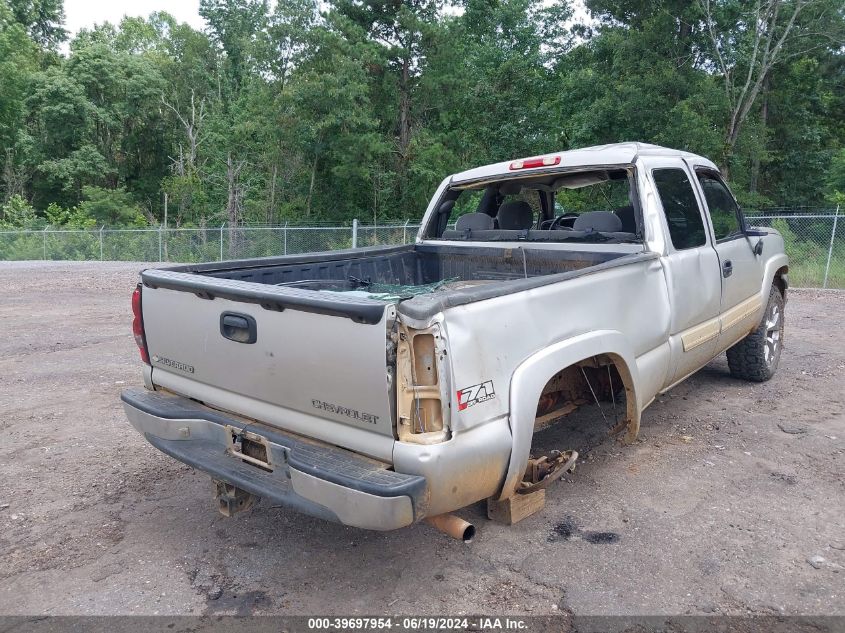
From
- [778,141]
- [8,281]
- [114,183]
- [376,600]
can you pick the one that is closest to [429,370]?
[376,600]

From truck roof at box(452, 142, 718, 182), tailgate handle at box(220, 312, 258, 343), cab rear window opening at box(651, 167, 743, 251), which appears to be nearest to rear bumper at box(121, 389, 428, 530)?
tailgate handle at box(220, 312, 258, 343)

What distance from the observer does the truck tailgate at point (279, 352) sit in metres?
2.49

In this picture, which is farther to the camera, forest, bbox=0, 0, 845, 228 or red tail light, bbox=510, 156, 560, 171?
forest, bbox=0, 0, 845, 228

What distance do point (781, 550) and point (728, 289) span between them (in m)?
2.15

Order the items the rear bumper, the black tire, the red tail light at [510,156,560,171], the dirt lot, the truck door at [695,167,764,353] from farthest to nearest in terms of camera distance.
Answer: the black tire < the truck door at [695,167,764,353] < the red tail light at [510,156,560,171] < the dirt lot < the rear bumper

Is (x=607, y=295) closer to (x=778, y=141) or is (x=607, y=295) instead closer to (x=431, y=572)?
(x=431, y=572)

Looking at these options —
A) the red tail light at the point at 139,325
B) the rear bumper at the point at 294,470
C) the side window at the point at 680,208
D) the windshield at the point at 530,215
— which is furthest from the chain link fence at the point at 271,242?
the rear bumper at the point at 294,470

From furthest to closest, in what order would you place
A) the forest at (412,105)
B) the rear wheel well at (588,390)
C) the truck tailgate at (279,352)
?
1. the forest at (412,105)
2. the rear wheel well at (588,390)
3. the truck tailgate at (279,352)

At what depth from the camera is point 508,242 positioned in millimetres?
4895

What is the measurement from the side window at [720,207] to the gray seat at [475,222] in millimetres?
1637

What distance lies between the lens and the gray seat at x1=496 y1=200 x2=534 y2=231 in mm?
Result: 5328

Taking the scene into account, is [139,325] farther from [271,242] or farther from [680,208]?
[271,242]

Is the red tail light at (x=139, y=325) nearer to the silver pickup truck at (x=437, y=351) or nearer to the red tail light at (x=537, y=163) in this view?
the silver pickup truck at (x=437, y=351)

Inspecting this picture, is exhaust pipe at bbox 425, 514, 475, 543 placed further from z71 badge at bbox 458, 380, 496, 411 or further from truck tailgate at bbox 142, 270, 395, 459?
z71 badge at bbox 458, 380, 496, 411
